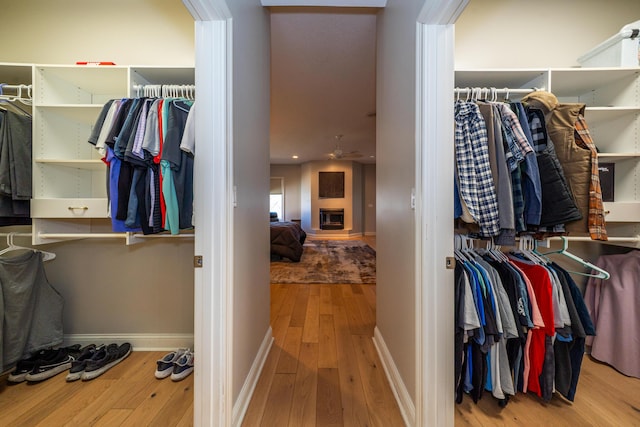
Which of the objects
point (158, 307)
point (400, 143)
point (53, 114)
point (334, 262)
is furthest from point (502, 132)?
point (334, 262)

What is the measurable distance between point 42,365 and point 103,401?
0.60 meters

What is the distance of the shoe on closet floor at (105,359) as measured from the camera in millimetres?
1508

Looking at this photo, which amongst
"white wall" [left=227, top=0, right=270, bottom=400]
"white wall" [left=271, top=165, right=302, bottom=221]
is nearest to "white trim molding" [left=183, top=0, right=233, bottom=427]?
"white wall" [left=227, top=0, right=270, bottom=400]

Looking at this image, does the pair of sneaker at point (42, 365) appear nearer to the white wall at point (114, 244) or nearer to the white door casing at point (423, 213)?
the white wall at point (114, 244)

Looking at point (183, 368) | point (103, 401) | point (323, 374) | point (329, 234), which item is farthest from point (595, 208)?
point (329, 234)

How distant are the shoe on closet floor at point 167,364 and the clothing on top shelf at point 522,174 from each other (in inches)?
79.6

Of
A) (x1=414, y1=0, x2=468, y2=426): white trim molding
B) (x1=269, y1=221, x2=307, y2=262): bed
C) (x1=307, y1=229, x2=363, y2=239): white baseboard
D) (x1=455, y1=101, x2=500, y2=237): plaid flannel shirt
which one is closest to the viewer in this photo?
(x1=414, y1=0, x2=468, y2=426): white trim molding

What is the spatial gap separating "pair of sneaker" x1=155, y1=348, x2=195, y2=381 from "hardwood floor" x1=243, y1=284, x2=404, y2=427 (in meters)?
0.51

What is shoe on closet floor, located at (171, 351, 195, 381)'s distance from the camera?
1.51 metres

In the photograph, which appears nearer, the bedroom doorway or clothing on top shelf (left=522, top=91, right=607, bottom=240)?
clothing on top shelf (left=522, top=91, right=607, bottom=240)

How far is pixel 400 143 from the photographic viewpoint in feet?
4.38

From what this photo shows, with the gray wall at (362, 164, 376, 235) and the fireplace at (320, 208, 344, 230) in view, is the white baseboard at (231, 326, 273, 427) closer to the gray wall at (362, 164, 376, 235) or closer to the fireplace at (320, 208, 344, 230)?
the fireplace at (320, 208, 344, 230)

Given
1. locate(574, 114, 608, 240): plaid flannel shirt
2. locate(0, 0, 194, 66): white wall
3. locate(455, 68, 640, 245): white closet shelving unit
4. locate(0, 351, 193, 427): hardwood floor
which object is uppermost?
locate(0, 0, 194, 66): white wall

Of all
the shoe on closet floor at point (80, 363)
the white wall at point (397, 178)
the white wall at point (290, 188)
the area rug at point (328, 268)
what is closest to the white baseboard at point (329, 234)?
the white wall at point (290, 188)
